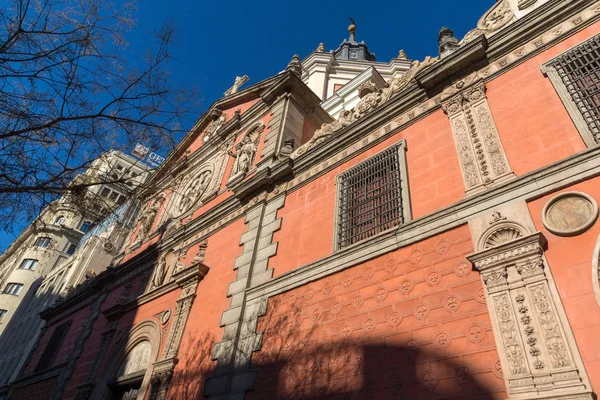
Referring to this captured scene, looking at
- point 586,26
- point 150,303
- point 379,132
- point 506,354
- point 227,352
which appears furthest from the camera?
point 150,303

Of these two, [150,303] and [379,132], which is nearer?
[379,132]

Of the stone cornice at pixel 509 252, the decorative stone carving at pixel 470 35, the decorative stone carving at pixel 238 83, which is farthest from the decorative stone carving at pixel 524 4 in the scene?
the decorative stone carving at pixel 238 83

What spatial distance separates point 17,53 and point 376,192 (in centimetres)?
648

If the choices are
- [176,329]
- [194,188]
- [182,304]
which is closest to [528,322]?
[176,329]

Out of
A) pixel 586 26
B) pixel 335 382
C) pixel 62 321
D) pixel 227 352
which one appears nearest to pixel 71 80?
pixel 227 352

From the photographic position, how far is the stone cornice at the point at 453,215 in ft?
17.5

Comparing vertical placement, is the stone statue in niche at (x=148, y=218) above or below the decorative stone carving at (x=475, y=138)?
above

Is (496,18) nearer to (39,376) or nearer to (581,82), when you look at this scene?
(581,82)

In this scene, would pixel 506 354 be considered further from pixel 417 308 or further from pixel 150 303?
pixel 150 303

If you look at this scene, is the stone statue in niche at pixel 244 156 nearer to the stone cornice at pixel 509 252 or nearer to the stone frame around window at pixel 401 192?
the stone frame around window at pixel 401 192

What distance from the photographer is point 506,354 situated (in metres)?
4.54

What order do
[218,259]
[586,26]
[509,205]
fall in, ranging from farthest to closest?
[218,259] → [586,26] → [509,205]

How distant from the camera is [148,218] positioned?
1827 cm

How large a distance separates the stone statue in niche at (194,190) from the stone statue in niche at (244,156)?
6.50ft
